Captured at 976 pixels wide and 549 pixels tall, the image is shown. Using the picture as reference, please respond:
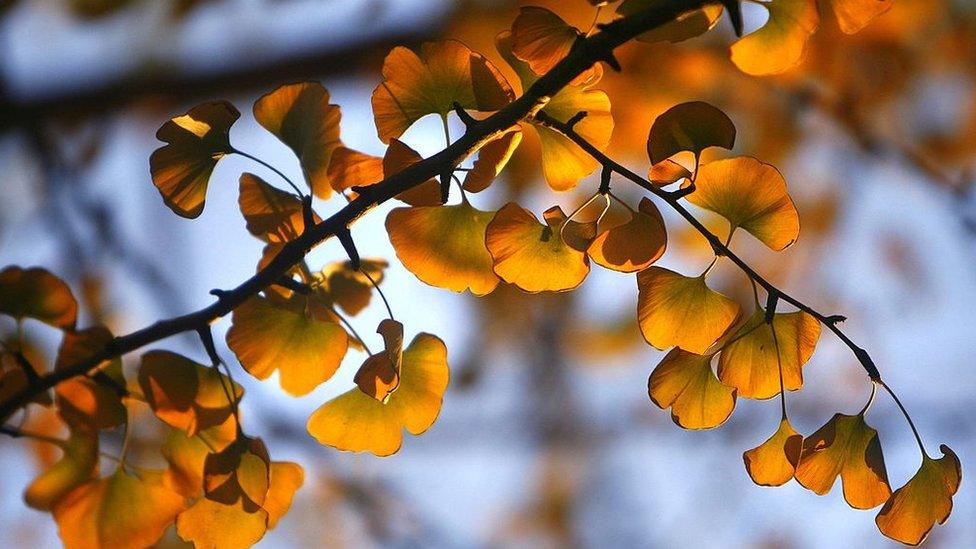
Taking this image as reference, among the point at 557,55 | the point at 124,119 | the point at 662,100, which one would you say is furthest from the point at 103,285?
the point at 557,55

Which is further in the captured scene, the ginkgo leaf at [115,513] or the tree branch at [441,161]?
the ginkgo leaf at [115,513]

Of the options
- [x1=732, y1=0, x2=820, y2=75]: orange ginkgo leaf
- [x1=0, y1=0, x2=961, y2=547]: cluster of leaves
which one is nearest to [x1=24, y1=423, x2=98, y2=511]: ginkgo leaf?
[x1=0, y1=0, x2=961, y2=547]: cluster of leaves

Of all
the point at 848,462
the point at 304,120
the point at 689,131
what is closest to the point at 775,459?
the point at 848,462

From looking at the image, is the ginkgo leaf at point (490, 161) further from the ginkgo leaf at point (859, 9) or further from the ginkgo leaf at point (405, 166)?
the ginkgo leaf at point (859, 9)

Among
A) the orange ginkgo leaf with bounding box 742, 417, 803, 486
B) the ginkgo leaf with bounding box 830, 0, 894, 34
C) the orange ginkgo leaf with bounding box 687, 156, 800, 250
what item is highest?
the ginkgo leaf with bounding box 830, 0, 894, 34

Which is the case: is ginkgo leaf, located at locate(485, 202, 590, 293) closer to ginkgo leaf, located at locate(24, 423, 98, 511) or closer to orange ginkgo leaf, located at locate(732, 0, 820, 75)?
orange ginkgo leaf, located at locate(732, 0, 820, 75)

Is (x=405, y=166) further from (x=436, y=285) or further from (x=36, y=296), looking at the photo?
(x=36, y=296)

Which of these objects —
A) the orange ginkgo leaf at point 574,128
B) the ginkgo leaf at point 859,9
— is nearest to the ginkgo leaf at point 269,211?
the orange ginkgo leaf at point 574,128
